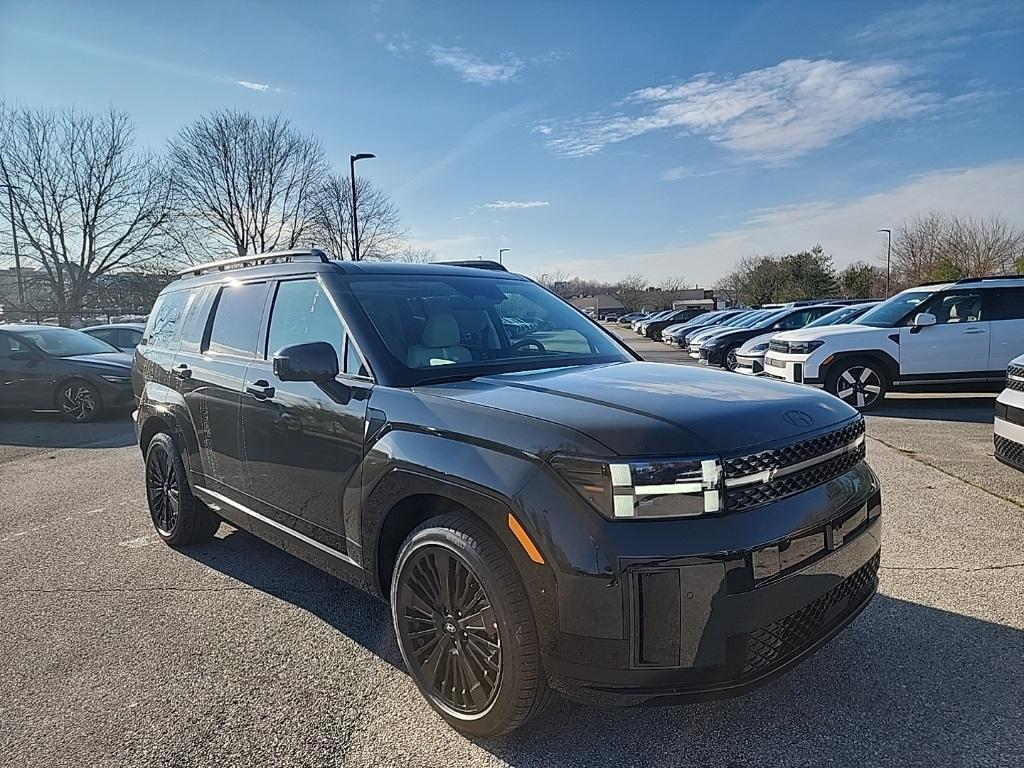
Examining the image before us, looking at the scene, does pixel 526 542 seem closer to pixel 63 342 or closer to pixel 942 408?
pixel 942 408

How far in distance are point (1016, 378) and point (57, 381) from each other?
40.1ft

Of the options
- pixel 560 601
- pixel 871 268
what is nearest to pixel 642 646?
pixel 560 601

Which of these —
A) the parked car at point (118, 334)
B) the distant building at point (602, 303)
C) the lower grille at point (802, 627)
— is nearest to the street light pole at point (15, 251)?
the parked car at point (118, 334)

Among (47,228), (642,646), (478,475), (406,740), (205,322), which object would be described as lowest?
(406,740)

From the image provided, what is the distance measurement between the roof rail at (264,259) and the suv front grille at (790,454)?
237 centimetres

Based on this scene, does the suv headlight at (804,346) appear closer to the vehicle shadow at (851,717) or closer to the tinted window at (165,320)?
the vehicle shadow at (851,717)

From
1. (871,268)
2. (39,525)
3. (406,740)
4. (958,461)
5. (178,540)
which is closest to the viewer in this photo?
(406,740)

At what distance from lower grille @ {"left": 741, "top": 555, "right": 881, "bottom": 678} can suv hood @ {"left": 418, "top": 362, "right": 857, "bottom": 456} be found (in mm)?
595

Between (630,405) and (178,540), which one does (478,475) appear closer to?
(630,405)

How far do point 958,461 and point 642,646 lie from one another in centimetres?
594

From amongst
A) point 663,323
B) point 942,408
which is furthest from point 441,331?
point 663,323

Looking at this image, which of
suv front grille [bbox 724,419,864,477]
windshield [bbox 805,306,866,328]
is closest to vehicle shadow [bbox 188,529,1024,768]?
suv front grille [bbox 724,419,864,477]

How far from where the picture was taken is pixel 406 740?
2.59 m

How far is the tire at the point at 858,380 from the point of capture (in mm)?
9938
